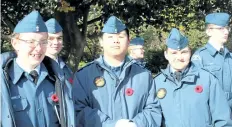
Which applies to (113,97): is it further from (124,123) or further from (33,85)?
(33,85)

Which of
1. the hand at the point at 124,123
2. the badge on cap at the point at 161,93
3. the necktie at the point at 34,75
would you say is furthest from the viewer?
the badge on cap at the point at 161,93

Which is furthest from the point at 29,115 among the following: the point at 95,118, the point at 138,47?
the point at 138,47

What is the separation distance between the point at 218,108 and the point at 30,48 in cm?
170

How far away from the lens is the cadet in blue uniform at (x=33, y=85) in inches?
118

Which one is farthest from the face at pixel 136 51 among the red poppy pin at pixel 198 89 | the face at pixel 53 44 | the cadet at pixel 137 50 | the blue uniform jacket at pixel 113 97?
the blue uniform jacket at pixel 113 97

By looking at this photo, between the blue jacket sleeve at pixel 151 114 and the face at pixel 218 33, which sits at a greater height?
the face at pixel 218 33

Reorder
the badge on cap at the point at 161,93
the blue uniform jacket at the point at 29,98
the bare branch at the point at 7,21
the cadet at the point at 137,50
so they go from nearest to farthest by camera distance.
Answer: the blue uniform jacket at the point at 29,98, the badge on cap at the point at 161,93, the cadet at the point at 137,50, the bare branch at the point at 7,21

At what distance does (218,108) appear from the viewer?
3.84 m

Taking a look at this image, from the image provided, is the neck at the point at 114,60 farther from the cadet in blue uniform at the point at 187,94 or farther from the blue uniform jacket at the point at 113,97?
the cadet in blue uniform at the point at 187,94

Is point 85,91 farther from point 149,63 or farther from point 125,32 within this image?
point 149,63

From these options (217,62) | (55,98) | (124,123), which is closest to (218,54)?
(217,62)

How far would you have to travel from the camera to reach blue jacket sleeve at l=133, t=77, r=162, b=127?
141 inches

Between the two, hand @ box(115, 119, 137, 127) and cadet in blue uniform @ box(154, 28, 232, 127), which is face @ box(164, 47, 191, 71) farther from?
hand @ box(115, 119, 137, 127)

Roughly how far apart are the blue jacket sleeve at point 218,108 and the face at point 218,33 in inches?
46.8
